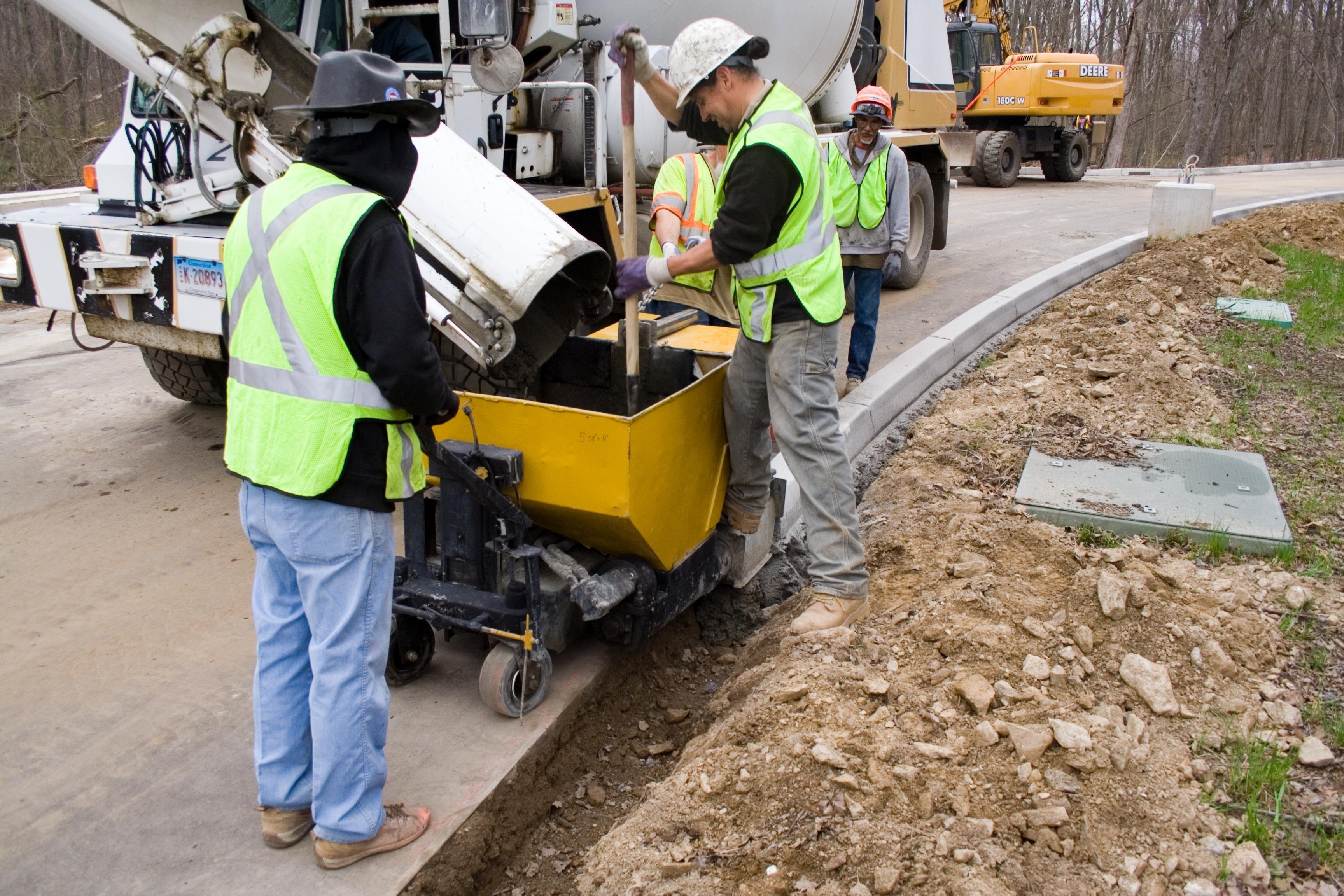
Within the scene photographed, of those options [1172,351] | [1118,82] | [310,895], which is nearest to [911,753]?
[310,895]

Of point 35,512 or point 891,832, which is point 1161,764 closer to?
point 891,832

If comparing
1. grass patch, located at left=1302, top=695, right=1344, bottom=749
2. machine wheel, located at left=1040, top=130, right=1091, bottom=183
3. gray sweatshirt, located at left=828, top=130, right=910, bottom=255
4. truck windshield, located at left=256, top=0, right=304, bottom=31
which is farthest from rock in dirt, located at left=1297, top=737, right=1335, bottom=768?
machine wheel, located at left=1040, top=130, right=1091, bottom=183

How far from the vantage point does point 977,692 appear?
3041mm

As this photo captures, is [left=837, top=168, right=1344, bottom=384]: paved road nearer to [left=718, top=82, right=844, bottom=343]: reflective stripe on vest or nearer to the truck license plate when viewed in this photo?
[left=718, top=82, right=844, bottom=343]: reflective stripe on vest

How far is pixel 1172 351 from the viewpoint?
6930mm

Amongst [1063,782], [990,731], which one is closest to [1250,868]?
[1063,782]

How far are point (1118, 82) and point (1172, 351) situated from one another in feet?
55.9

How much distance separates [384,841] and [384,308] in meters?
1.39

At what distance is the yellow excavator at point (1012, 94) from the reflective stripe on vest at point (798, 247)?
17151 millimetres

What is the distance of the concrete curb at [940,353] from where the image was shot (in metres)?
5.70

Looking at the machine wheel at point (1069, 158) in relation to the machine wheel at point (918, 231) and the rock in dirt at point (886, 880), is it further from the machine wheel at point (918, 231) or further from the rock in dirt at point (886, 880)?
the rock in dirt at point (886, 880)

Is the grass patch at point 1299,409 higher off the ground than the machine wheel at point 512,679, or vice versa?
the grass patch at point 1299,409

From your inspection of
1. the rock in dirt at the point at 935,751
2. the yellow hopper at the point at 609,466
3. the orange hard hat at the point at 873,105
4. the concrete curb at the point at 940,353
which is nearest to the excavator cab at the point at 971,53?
the concrete curb at the point at 940,353

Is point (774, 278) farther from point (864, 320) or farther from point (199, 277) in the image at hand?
point (864, 320)
